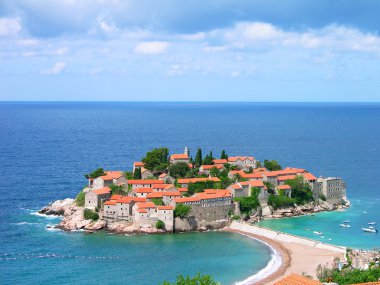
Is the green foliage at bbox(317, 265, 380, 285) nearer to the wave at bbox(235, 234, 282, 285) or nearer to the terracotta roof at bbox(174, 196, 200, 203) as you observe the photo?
the wave at bbox(235, 234, 282, 285)

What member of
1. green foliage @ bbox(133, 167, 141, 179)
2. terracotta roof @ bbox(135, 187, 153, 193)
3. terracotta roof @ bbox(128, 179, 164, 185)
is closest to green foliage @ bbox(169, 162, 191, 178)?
terracotta roof @ bbox(128, 179, 164, 185)

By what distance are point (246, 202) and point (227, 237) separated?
9355 mm

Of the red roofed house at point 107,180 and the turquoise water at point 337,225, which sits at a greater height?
the red roofed house at point 107,180

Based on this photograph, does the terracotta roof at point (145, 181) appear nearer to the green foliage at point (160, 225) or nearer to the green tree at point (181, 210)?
the green tree at point (181, 210)

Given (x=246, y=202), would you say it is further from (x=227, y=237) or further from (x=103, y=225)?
(x=103, y=225)

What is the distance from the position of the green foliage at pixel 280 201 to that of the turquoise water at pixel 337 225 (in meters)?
2.78

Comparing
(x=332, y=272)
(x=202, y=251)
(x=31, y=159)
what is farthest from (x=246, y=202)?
(x=31, y=159)

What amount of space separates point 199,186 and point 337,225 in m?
19.9

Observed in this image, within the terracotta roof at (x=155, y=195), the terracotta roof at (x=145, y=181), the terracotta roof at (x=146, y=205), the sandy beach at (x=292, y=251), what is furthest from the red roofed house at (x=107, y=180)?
the sandy beach at (x=292, y=251)

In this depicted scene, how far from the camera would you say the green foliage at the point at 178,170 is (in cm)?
9031

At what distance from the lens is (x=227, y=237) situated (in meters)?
76.4

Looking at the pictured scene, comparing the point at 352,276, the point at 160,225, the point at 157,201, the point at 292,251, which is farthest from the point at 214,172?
the point at 352,276

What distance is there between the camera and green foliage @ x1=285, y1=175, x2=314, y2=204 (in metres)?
91.0

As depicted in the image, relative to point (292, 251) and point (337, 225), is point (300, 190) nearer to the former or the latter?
point (337, 225)
